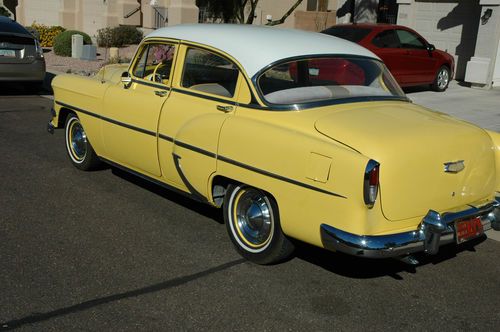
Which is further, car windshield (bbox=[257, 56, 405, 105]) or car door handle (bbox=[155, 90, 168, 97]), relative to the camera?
car door handle (bbox=[155, 90, 168, 97])

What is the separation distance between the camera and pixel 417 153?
13.3 feet

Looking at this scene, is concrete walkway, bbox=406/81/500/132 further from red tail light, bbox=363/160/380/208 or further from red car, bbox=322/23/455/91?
red tail light, bbox=363/160/380/208

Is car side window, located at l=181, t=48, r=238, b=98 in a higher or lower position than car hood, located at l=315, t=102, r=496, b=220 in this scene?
higher

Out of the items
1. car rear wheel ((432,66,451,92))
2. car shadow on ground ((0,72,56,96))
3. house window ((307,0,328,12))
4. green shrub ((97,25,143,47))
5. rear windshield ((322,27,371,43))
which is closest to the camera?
car shadow on ground ((0,72,56,96))

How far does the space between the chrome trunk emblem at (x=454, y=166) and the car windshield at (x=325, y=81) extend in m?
1.06

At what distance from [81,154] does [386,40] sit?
331 inches

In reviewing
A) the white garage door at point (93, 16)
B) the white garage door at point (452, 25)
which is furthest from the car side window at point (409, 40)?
the white garage door at point (93, 16)

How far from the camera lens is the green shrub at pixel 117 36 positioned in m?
21.4

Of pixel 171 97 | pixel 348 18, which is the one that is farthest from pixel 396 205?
pixel 348 18

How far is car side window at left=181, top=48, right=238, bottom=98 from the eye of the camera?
504 cm

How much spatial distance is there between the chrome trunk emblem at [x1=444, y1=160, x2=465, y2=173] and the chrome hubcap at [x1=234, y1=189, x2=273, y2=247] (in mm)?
1293

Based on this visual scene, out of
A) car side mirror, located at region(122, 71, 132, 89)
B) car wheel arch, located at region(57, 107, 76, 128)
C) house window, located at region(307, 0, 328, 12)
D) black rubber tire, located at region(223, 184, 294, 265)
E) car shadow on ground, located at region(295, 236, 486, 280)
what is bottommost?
car shadow on ground, located at region(295, 236, 486, 280)

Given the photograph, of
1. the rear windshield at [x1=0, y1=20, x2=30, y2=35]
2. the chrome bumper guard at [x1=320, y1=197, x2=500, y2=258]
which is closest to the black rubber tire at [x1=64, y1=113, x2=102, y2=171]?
the chrome bumper guard at [x1=320, y1=197, x2=500, y2=258]

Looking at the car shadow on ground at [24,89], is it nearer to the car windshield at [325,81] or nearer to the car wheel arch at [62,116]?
the car wheel arch at [62,116]
